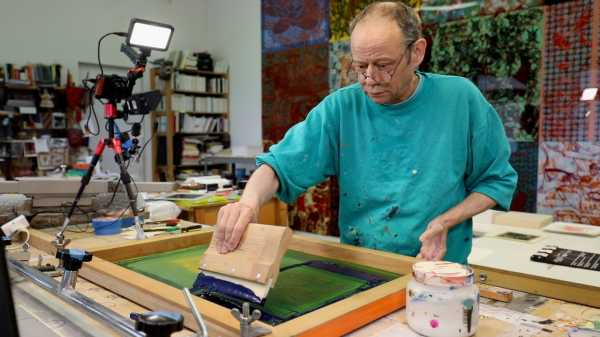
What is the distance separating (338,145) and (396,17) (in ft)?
1.18

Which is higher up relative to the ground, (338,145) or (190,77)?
(190,77)

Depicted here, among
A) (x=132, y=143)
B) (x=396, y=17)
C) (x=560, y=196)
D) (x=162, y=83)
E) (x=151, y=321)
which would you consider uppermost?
(x=162, y=83)

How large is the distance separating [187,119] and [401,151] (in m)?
5.55

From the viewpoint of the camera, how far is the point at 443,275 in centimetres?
73

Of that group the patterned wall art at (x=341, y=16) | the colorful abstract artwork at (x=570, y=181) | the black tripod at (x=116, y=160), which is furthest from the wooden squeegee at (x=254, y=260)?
the patterned wall art at (x=341, y=16)

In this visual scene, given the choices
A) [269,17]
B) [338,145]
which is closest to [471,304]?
[338,145]

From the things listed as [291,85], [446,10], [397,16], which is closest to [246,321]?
[397,16]

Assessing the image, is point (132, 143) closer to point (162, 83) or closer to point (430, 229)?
point (430, 229)

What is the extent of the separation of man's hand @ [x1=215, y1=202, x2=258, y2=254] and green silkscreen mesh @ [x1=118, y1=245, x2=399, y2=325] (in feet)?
0.33

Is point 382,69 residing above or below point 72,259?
above

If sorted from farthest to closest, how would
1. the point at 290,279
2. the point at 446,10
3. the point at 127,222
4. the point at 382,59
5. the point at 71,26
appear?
the point at 71,26
the point at 446,10
the point at 127,222
the point at 382,59
the point at 290,279

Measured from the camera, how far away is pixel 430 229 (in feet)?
3.48

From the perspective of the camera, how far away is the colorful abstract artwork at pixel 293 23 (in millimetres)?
5219

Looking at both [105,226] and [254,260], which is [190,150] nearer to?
[105,226]
